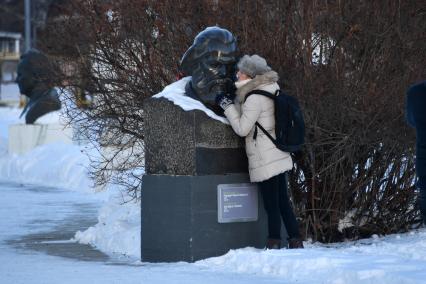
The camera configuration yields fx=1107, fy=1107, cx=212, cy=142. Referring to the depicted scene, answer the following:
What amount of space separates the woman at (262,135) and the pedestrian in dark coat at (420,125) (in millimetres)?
2411

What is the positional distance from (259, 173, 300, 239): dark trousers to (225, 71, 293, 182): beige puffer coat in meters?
0.11

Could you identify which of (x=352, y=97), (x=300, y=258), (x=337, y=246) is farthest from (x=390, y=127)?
(x=300, y=258)

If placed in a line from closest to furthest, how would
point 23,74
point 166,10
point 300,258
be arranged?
point 300,258 → point 166,10 → point 23,74

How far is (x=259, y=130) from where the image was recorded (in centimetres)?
869

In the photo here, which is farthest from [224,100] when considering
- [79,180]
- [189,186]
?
[79,180]

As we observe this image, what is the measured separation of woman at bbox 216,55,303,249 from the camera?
8641 millimetres

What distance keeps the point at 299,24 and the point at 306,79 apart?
0.66 metres

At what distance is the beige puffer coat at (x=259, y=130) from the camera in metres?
8.62

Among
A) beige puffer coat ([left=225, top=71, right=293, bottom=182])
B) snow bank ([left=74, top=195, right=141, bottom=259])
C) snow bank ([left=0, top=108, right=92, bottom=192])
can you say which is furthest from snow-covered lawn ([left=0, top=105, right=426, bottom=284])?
snow bank ([left=0, top=108, right=92, bottom=192])

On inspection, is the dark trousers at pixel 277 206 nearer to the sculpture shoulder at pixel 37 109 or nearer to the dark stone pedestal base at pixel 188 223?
the dark stone pedestal base at pixel 188 223

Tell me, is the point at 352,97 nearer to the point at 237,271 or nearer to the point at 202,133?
the point at 202,133

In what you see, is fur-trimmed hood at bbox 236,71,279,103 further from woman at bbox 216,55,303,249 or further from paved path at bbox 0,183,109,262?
paved path at bbox 0,183,109,262

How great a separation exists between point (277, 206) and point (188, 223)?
74 centimetres

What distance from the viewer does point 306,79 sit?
9.50 meters
